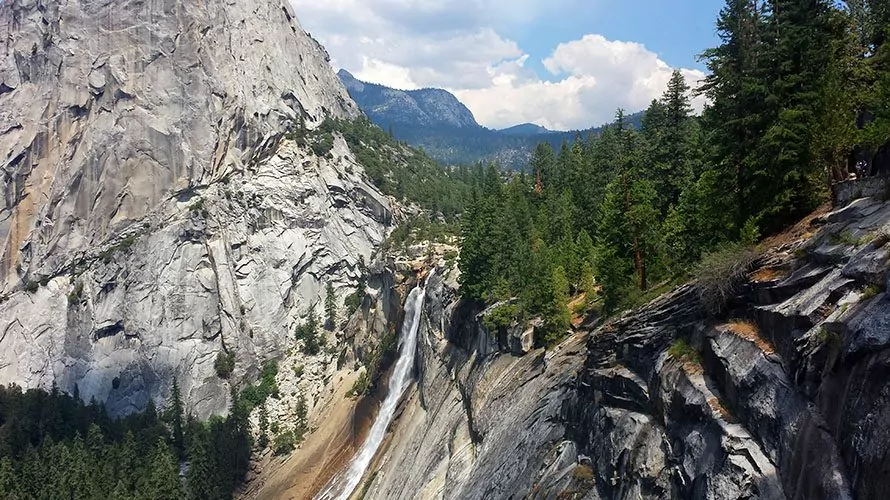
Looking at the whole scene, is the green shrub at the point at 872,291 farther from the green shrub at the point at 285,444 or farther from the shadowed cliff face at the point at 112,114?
the shadowed cliff face at the point at 112,114

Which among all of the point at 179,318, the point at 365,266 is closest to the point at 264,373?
the point at 179,318

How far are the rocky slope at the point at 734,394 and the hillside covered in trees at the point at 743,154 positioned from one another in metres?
2.47

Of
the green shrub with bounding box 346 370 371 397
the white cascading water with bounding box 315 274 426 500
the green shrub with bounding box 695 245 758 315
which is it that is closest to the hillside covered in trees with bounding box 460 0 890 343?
the green shrub with bounding box 695 245 758 315

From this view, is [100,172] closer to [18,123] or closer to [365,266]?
[18,123]

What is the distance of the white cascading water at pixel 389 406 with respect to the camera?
56469 mm

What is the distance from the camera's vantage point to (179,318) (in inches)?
3733

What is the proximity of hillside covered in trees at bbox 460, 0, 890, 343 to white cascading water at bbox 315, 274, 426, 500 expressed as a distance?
2323 cm

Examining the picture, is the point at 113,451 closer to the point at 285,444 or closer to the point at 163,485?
the point at 285,444

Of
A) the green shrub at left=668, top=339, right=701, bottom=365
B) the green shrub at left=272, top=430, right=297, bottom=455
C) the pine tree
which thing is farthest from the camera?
the green shrub at left=272, top=430, right=297, bottom=455

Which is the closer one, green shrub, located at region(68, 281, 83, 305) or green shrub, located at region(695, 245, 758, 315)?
green shrub, located at region(695, 245, 758, 315)

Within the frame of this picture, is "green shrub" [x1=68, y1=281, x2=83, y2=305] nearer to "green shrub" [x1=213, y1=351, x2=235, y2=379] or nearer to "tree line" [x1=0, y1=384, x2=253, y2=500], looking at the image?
"tree line" [x1=0, y1=384, x2=253, y2=500]

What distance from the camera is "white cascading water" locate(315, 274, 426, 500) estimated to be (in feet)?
185

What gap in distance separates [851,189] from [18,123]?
126700 millimetres

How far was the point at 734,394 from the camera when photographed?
1647 centimetres
